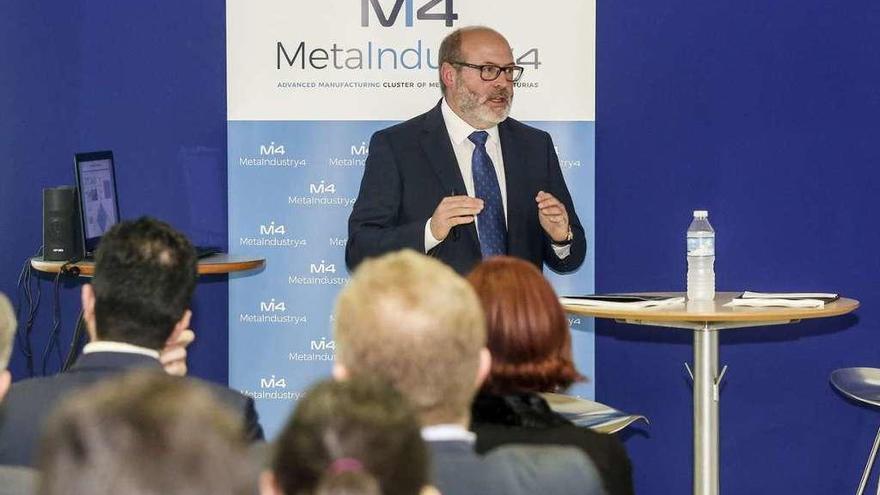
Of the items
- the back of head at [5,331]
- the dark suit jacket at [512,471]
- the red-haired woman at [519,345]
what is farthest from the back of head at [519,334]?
the back of head at [5,331]

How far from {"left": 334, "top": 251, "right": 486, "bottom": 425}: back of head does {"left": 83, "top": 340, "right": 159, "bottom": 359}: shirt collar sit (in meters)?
0.86

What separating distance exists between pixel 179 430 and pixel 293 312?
4.28 meters

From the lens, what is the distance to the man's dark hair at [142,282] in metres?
2.74

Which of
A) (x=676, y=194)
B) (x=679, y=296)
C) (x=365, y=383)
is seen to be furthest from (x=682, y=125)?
(x=365, y=383)

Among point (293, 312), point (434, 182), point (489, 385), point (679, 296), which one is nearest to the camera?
point (489, 385)

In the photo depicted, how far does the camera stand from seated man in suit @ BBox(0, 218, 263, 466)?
2.62 meters

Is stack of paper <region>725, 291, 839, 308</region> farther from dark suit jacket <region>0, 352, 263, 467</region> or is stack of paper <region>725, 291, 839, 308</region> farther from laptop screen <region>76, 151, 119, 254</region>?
laptop screen <region>76, 151, 119, 254</region>

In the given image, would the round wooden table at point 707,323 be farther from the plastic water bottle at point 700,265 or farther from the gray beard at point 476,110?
the gray beard at point 476,110

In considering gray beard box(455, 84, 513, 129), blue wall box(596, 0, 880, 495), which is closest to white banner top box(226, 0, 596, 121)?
gray beard box(455, 84, 513, 129)

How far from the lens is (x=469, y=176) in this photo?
5074mm

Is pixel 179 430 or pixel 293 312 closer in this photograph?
pixel 179 430

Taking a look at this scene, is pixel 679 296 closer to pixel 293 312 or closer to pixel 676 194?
pixel 676 194

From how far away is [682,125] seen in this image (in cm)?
554

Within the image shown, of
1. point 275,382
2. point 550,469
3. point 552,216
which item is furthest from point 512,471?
point 275,382
